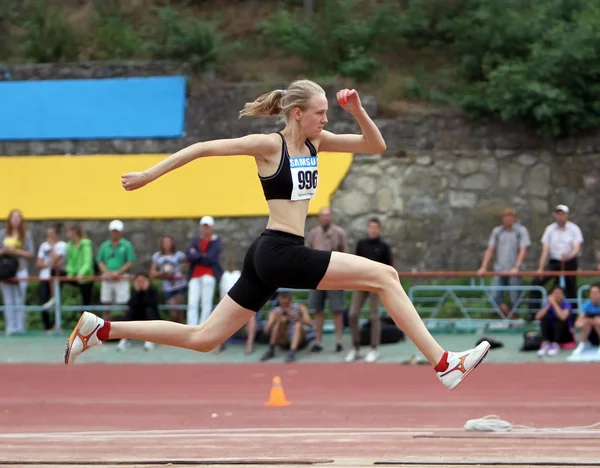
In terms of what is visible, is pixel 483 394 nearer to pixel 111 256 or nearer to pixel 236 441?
pixel 236 441

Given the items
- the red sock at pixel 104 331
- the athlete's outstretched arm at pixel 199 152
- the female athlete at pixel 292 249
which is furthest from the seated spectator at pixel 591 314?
the athlete's outstretched arm at pixel 199 152

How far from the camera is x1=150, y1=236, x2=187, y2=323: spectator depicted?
1739 centimetres

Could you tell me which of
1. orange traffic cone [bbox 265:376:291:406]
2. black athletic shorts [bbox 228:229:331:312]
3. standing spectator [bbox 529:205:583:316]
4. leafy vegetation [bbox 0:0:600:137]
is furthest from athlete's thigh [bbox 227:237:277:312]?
leafy vegetation [bbox 0:0:600:137]

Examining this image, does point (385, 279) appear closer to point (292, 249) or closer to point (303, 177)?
point (292, 249)

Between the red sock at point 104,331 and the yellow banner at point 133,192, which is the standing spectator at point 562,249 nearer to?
the yellow banner at point 133,192

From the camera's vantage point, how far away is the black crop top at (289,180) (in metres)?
6.66

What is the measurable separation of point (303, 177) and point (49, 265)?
40.3 ft

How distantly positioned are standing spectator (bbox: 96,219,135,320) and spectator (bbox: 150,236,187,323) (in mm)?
460

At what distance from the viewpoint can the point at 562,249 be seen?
16.6m

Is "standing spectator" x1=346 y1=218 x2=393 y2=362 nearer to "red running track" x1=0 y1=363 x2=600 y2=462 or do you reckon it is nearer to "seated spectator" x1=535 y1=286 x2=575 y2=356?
"red running track" x1=0 y1=363 x2=600 y2=462

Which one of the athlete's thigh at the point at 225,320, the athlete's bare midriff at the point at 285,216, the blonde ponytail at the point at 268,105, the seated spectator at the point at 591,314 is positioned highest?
the blonde ponytail at the point at 268,105

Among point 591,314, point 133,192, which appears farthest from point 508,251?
point 133,192

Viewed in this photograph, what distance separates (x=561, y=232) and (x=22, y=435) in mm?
9876

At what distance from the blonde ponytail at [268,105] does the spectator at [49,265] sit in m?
11.7
